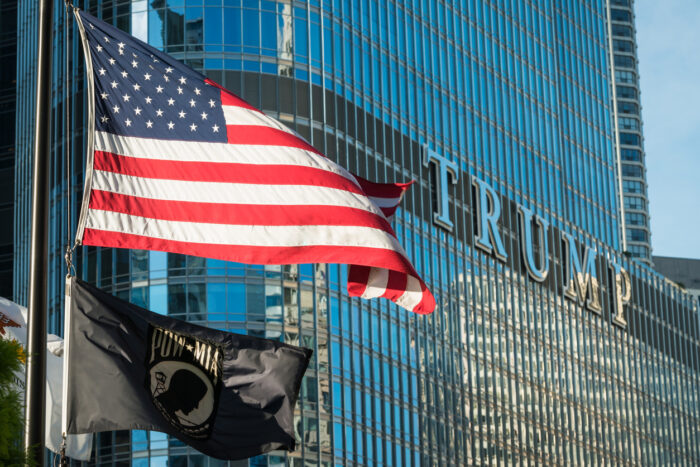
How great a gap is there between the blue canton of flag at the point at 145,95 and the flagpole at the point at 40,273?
1.81m

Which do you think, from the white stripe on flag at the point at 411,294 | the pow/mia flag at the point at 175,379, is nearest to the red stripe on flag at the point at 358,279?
the white stripe on flag at the point at 411,294

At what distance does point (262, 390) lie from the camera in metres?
17.9

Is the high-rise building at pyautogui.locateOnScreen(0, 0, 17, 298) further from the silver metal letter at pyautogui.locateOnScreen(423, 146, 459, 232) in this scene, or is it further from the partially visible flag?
the partially visible flag

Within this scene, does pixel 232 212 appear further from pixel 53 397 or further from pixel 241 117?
pixel 53 397

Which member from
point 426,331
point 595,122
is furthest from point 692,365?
point 426,331

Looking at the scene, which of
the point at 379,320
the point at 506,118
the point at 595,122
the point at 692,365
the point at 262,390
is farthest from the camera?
the point at 692,365

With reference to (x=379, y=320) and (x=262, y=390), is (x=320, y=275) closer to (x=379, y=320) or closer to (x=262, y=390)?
(x=379, y=320)

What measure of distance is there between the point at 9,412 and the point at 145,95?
24.1 feet

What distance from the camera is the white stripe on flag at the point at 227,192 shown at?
60.2 ft

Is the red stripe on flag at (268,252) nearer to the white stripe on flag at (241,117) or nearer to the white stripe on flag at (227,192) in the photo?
the white stripe on flag at (227,192)

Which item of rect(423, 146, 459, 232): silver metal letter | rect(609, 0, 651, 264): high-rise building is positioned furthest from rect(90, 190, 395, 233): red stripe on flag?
rect(609, 0, 651, 264): high-rise building

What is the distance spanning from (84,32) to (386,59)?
6230 centimetres

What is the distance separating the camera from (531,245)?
96375mm

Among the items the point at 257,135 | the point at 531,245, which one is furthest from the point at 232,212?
the point at 531,245
